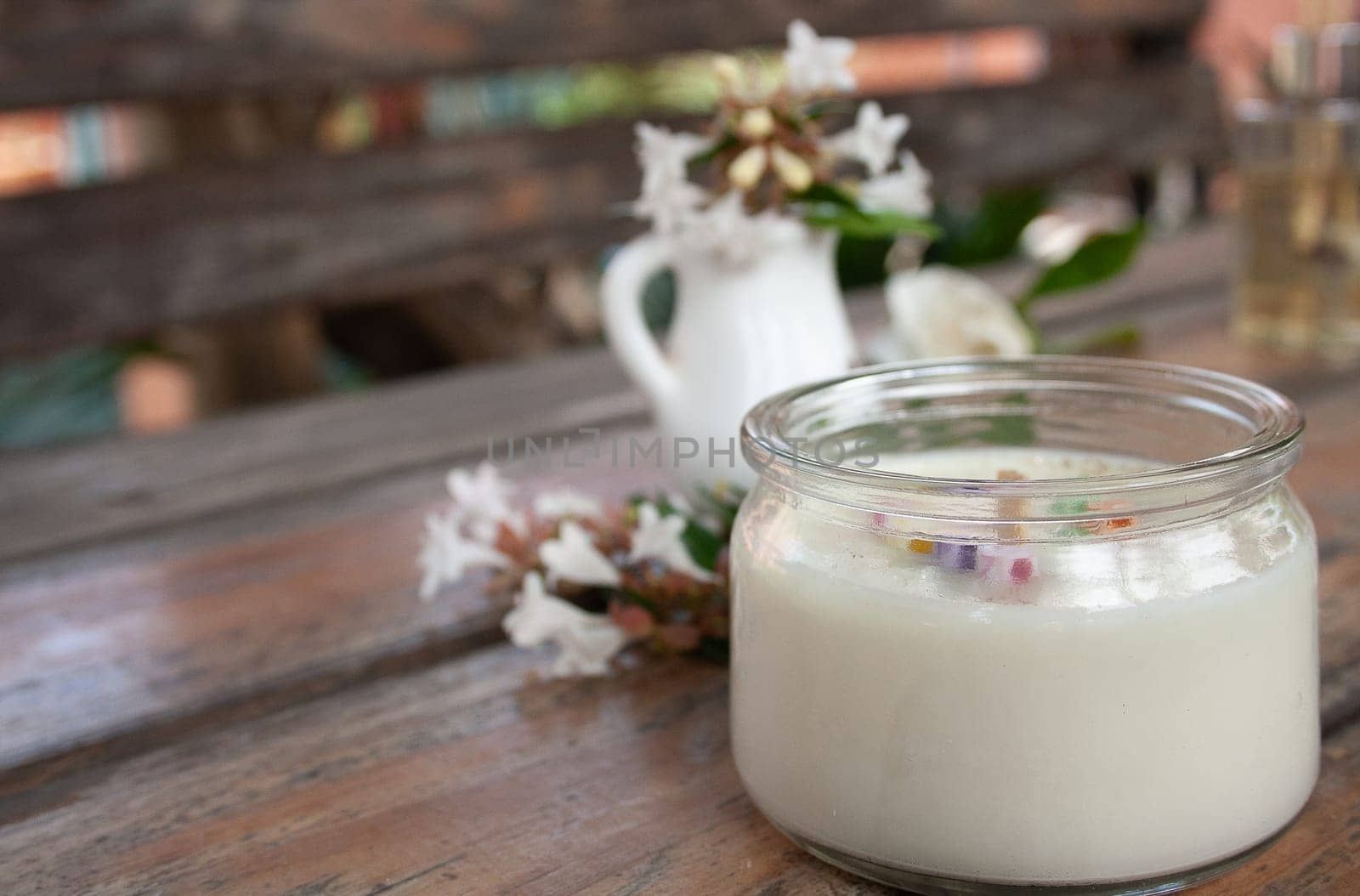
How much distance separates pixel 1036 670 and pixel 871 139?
42cm

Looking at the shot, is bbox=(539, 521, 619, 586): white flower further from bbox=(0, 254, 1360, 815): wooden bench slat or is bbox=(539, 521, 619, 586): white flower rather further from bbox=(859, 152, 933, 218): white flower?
bbox=(859, 152, 933, 218): white flower

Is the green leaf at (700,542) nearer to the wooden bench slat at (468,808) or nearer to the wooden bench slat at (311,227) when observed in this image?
the wooden bench slat at (468,808)

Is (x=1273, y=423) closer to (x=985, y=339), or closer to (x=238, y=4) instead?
(x=985, y=339)

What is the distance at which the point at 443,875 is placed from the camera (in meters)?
0.51

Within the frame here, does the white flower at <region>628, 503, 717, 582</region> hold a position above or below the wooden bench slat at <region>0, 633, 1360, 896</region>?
above

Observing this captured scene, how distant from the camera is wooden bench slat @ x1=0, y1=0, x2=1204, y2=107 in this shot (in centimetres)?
163

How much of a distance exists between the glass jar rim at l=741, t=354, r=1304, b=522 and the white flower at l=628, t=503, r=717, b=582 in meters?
0.10

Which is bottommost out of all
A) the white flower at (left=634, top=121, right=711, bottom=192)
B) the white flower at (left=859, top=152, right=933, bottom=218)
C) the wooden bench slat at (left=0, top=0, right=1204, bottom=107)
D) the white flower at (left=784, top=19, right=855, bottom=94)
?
the white flower at (left=859, top=152, right=933, bottom=218)

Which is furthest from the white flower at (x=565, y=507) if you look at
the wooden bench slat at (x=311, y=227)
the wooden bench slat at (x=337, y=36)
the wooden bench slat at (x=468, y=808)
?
the wooden bench slat at (x=337, y=36)

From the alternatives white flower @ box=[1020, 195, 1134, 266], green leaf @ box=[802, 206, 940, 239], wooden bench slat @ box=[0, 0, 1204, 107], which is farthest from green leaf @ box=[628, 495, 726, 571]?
white flower @ box=[1020, 195, 1134, 266]

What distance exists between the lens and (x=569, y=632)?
678 millimetres

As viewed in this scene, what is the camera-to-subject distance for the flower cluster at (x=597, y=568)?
2.20 feet

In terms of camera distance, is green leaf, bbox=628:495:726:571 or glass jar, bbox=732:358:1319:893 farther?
green leaf, bbox=628:495:726:571

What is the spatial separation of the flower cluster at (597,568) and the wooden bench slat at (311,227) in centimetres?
81
